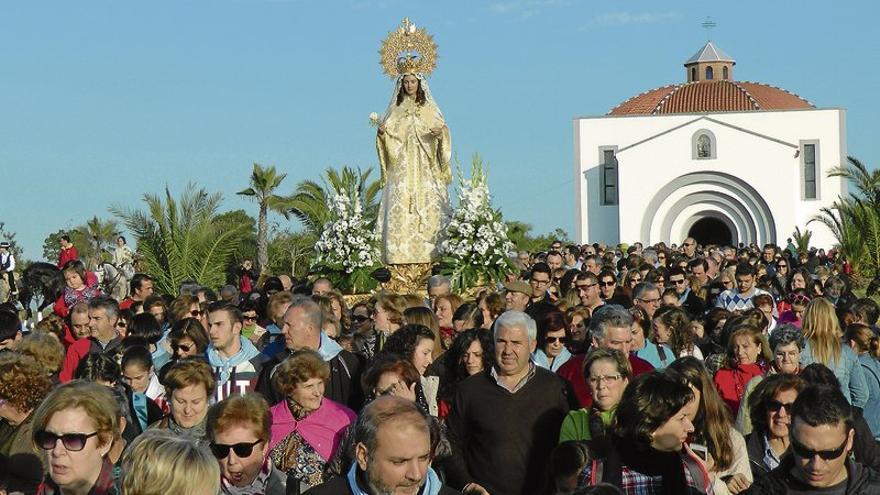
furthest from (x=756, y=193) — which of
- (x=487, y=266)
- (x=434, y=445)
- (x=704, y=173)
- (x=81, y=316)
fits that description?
(x=434, y=445)

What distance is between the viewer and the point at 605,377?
24.5ft

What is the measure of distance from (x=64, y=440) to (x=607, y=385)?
273 centimetres

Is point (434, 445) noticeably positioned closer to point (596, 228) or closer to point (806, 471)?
point (806, 471)

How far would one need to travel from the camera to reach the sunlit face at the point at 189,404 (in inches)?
301

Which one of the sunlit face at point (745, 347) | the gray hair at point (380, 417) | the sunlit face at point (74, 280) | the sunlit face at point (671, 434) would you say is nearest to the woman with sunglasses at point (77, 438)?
the gray hair at point (380, 417)

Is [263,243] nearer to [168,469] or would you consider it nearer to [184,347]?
[184,347]

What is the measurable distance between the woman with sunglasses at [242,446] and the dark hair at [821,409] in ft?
7.16

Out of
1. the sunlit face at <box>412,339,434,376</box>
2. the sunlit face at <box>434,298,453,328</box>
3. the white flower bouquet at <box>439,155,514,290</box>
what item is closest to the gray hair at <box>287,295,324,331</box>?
the sunlit face at <box>412,339,434,376</box>

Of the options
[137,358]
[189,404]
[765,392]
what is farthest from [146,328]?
[765,392]

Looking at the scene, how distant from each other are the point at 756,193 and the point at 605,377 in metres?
60.1

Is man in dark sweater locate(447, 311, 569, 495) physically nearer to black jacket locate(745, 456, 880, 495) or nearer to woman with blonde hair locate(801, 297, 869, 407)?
black jacket locate(745, 456, 880, 495)

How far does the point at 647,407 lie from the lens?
620cm

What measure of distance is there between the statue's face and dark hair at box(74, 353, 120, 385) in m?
14.9

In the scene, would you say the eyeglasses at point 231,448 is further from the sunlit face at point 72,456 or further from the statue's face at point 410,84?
the statue's face at point 410,84
